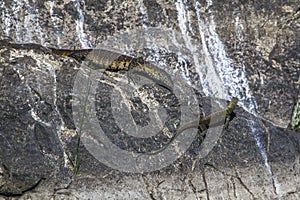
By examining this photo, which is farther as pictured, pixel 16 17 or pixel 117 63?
pixel 16 17

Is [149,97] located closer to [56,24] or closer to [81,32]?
[81,32]

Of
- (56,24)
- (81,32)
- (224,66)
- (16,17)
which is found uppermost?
(16,17)

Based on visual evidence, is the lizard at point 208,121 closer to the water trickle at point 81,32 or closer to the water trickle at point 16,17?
the water trickle at point 81,32

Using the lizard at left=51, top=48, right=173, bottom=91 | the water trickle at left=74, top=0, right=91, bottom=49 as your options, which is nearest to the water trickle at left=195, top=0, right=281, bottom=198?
the lizard at left=51, top=48, right=173, bottom=91

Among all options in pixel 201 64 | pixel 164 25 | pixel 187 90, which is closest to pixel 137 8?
pixel 164 25

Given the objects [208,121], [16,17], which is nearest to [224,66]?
[208,121]

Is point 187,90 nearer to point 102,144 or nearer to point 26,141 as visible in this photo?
point 102,144

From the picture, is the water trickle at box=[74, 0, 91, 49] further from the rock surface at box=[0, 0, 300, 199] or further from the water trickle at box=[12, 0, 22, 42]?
the water trickle at box=[12, 0, 22, 42]
